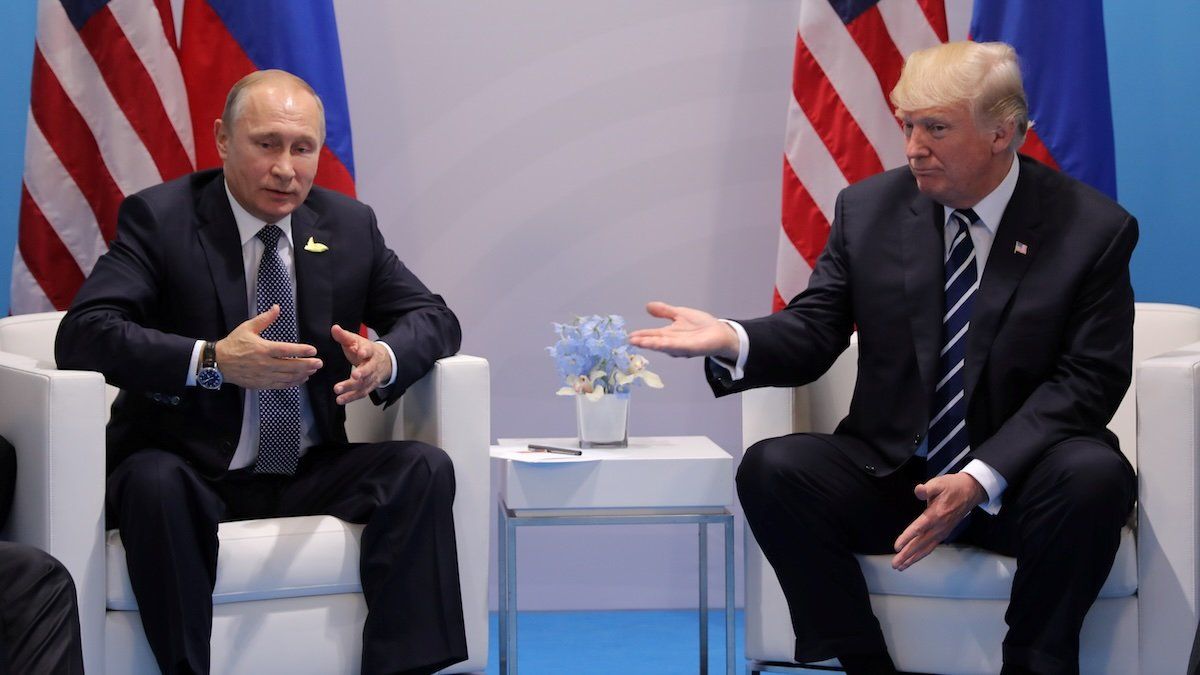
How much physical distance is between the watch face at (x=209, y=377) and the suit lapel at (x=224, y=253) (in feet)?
0.62

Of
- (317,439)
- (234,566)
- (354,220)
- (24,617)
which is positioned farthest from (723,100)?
(24,617)

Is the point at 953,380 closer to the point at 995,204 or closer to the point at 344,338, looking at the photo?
the point at 995,204

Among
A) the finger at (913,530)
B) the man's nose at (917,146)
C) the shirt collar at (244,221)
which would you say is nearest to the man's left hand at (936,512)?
the finger at (913,530)

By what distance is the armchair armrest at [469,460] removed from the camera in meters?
2.71

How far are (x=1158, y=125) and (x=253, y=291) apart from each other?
2.60 m

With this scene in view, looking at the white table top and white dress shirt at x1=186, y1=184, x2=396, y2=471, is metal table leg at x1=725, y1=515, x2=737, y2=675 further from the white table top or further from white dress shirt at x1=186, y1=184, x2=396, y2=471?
white dress shirt at x1=186, y1=184, x2=396, y2=471

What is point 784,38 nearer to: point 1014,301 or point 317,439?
point 1014,301

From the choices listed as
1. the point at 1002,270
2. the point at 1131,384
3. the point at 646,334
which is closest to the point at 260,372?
the point at 646,334

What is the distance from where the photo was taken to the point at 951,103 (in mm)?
2641

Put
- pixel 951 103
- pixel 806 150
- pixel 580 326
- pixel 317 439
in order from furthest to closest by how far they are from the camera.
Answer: pixel 806 150, pixel 580 326, pixel 317 439, pixel 951 103

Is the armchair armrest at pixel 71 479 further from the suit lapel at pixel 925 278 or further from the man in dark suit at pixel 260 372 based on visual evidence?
the suit lapel at pixel 925 278

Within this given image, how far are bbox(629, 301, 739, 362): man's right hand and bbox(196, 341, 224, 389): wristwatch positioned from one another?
2.61 feet

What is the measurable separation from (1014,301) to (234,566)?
1.57 m

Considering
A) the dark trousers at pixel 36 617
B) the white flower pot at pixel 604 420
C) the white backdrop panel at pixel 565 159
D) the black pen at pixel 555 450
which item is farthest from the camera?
the white backdrop panel at pixel 565 159
